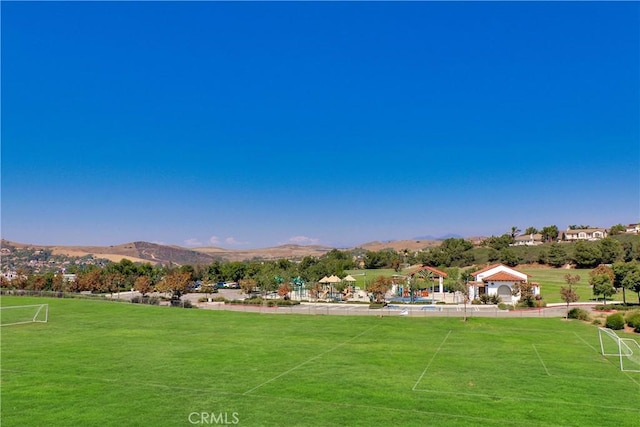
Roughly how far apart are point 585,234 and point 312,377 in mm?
192740

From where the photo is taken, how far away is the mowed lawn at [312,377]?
18.3 metres

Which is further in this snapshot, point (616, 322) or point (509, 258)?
point (509, 258)

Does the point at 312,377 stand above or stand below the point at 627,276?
below

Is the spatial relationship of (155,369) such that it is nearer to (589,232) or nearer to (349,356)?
(349,356)

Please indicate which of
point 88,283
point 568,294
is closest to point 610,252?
point 568,294

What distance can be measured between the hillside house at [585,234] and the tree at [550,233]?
6488 mm

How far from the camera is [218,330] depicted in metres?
41.2

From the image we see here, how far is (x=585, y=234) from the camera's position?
182 metres

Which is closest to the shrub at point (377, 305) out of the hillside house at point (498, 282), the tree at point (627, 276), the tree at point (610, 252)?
the hillside house at point (498, 282)

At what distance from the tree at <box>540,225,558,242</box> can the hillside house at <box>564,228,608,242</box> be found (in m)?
6.49

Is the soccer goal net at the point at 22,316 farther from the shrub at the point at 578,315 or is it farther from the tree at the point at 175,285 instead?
the shrub at the point at 578,315

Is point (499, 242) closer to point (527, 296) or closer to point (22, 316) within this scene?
point (527, 296)

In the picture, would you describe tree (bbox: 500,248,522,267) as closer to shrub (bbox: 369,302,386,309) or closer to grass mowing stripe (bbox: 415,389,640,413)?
shrub (bbox: 369,302,386,309)

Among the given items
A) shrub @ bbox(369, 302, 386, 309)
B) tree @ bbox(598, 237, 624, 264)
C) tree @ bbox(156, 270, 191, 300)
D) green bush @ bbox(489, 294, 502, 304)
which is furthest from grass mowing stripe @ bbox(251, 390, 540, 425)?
tree @ bbox(598, 237, 624, 264)
